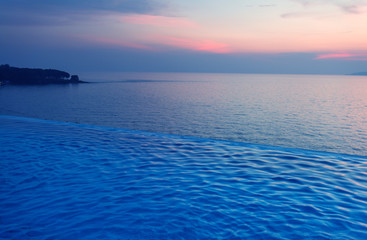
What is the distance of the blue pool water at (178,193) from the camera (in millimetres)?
4836

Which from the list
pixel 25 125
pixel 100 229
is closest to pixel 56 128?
pixel 25 125

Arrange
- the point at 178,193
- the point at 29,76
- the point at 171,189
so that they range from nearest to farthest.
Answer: the point at 178,193
the point at 171,189
the point at 29,76

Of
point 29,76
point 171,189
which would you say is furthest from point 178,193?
point 29,76

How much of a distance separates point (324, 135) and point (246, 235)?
64.2ft

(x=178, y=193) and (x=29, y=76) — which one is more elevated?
(x=29, y=76)

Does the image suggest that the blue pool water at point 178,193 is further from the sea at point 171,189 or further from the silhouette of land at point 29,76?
the silhouette of land at point 29,76

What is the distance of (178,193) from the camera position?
6281 millimetres

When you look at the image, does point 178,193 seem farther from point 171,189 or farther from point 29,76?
point 29,76

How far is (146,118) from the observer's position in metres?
29.7

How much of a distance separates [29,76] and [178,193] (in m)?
101

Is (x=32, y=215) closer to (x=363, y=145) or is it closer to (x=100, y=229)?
(x=100, y=229)

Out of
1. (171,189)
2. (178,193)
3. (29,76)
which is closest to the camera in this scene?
(178,193)

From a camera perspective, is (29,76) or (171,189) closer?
(171,189)

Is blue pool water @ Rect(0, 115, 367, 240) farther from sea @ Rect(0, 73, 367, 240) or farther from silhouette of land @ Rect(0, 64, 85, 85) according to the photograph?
silhouette of land @ Rect(0, 64, 85, 85)
